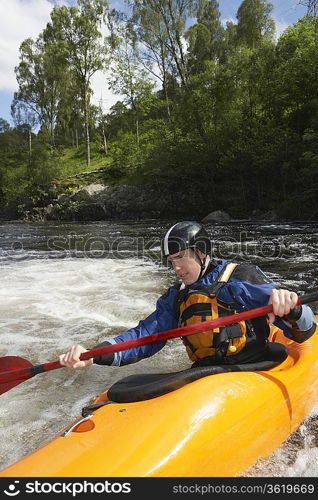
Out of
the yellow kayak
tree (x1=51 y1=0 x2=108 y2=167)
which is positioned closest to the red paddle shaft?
the yellow kayak

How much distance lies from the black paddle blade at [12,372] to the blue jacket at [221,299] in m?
0.59

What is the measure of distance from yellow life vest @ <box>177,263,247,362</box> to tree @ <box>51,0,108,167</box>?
25949mm

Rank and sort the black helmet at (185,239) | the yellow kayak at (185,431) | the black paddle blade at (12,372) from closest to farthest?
1. the yellow kayak at (185,431)
2. the black helmet at (185,239)
3. the black paddle blade at (12,372)

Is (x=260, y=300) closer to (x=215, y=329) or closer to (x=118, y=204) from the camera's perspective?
(x=215, y=329)

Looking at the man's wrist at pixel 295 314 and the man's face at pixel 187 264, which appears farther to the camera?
the man's face at pixel 187 264

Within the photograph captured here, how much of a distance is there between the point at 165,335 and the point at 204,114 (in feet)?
67.0

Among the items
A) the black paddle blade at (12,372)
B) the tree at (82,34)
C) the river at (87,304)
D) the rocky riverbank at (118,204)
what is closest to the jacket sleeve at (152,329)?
the black paddle blade at (12,372)

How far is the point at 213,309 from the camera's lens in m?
2.17

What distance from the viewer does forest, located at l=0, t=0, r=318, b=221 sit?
54.3 feet

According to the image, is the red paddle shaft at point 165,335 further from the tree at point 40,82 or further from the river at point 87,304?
the tree at point 40,82

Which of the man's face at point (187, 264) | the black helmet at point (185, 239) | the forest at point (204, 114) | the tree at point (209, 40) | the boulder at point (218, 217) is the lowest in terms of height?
the man's face at point (187, 264)

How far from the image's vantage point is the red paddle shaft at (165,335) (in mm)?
1980

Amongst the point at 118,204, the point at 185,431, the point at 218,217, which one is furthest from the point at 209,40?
the point at 185,431

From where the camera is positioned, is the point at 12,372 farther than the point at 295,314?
Yes
